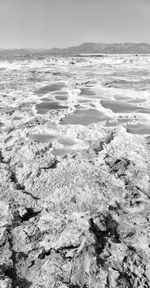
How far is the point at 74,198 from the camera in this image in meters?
7.39

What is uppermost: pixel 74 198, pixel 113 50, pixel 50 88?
pixel 74 198

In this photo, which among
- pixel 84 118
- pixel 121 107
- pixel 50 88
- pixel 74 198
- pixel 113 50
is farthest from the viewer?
pixel 113 50

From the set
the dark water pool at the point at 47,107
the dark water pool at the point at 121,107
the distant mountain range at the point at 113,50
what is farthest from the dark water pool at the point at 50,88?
the distant mountain range at the point at 113,50

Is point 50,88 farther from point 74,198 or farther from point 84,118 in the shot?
point 74,198

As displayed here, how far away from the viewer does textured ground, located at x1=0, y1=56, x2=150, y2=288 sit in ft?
17.1

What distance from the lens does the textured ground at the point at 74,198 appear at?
5.21 meters

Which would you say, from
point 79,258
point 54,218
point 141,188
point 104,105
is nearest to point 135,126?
point 104,105

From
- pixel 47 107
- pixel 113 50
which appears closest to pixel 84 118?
pixel 47 107

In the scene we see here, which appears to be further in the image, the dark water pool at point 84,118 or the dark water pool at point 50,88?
the dark water pool at point 50,88

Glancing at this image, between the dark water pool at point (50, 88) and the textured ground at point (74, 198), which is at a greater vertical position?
the textured ground at point (74, 198)

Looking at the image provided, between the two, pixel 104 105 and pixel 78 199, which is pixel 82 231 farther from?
pixel 104 105

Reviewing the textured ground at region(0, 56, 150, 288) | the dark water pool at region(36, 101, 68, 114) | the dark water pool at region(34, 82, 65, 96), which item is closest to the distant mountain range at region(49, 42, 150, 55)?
the dark water pool at region(34, 82, 65, 96)

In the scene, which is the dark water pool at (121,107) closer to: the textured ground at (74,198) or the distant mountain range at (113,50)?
the textured ground at (74,198)

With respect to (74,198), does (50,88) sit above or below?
below
